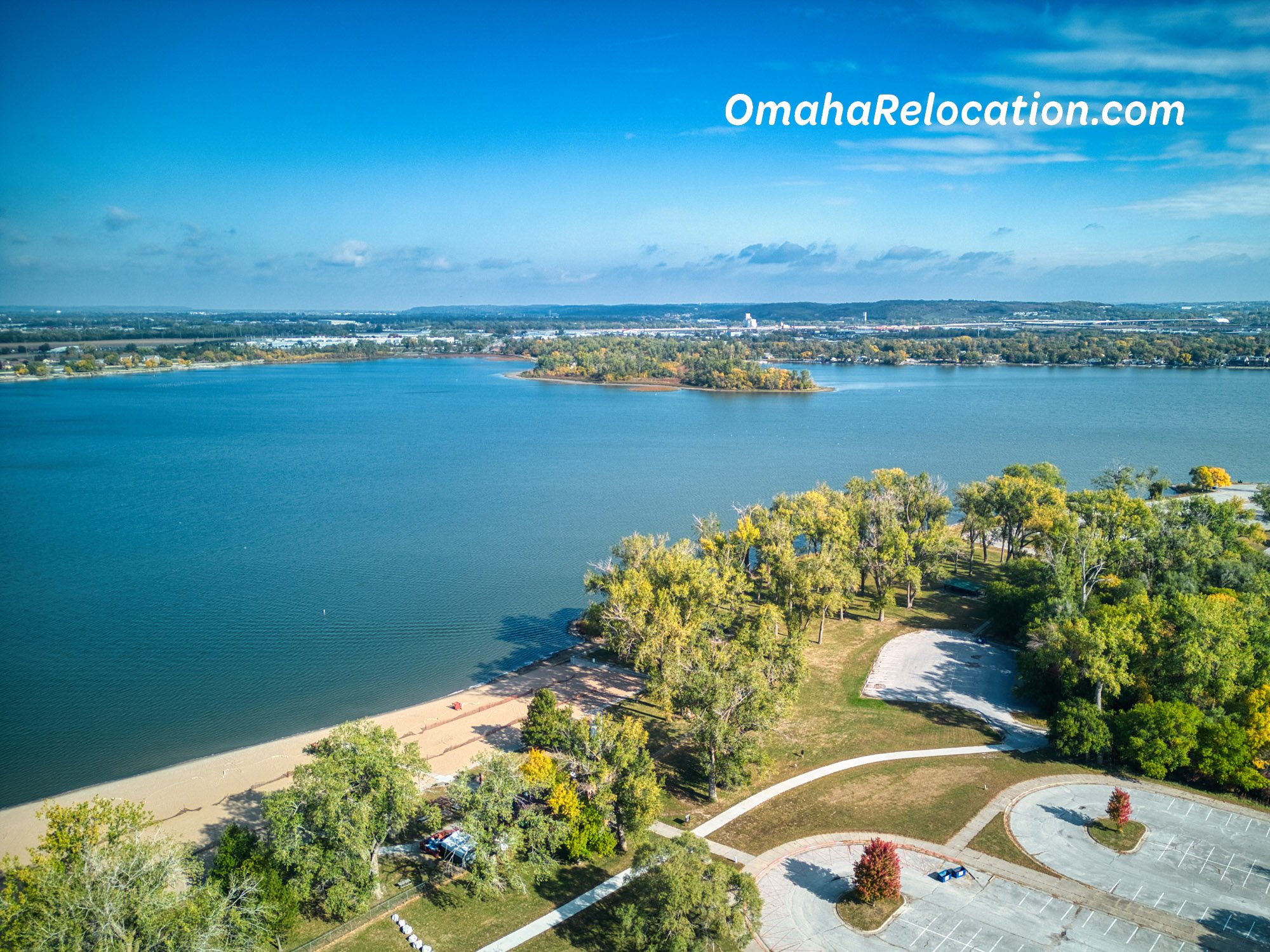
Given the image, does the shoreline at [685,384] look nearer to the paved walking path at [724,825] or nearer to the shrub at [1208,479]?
the shrub at [1208,479]

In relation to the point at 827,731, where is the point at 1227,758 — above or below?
above

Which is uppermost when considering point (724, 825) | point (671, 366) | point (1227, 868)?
point (671, 366)

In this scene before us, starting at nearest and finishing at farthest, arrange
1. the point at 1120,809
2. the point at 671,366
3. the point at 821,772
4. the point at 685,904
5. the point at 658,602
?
the point at 685,904 < the point at 1120,809 < the point at 821,772 < the point at 658,602 < the point at 671,366

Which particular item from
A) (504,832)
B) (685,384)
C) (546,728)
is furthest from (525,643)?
(685,384)

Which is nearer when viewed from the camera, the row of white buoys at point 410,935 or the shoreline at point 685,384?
the row of white buoys at point 410,935

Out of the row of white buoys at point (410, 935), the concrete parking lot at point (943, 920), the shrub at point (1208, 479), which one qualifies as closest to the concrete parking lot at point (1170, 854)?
the concrete parking lot at point (943, 920)

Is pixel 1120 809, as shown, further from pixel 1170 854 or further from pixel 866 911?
pixel 866 911

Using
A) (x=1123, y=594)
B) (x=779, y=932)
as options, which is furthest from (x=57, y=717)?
(x=1123, y=594)

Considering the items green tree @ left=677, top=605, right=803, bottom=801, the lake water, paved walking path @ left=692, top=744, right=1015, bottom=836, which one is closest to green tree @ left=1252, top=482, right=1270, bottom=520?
the lake water
